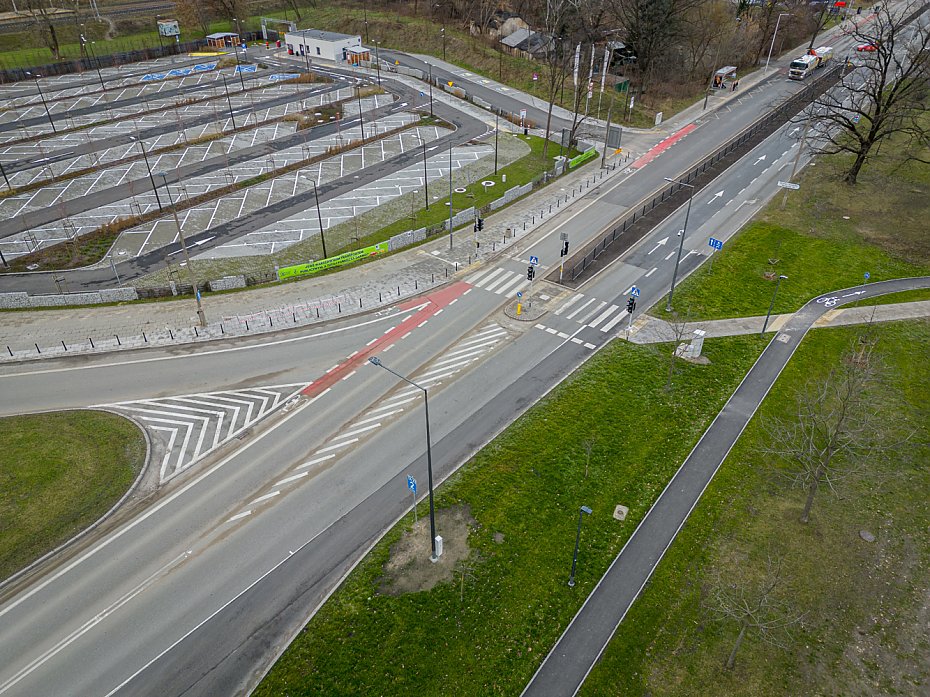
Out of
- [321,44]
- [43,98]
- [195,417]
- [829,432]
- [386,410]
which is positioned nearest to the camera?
[829,432]

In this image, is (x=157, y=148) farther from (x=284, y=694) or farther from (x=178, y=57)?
(x=284, y=694)

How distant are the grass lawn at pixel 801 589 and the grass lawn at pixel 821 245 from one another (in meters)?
13.7

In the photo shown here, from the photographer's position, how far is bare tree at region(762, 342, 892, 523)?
94.9 ft

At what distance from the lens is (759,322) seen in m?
41.9

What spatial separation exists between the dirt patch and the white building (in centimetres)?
10089

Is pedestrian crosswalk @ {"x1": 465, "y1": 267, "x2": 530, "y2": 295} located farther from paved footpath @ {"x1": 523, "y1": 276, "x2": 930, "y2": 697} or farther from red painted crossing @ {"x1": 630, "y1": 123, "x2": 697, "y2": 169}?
red painted crossing @ {"x1": 630, "y1": 123, "x2": 697, "y2": 169}

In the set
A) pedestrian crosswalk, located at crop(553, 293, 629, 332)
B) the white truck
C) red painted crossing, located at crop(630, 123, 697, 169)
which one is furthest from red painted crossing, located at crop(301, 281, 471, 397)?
the white truck

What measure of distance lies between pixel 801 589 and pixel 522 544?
11934 millimetres

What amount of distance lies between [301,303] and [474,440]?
18.9 m

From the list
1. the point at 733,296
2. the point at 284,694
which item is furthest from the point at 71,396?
the point at 733,296

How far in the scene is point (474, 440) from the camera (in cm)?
3247

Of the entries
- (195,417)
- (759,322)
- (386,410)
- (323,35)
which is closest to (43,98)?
(323,35)

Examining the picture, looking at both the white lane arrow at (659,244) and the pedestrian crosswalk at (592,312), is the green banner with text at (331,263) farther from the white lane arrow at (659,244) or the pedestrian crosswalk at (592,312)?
the white lane arrow at (659,244)

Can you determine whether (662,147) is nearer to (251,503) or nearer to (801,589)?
(801,589)
